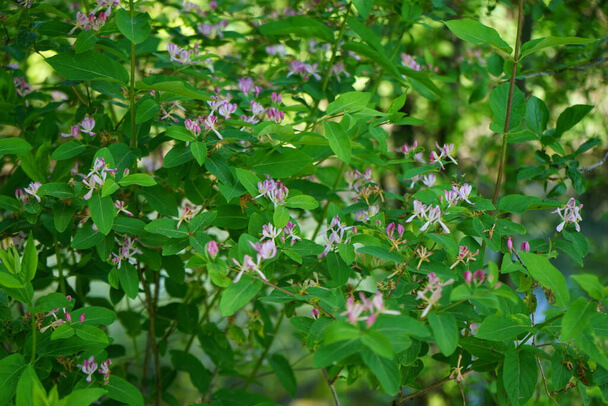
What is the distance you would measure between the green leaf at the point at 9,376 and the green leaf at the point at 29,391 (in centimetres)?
7

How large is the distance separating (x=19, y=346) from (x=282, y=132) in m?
0.65

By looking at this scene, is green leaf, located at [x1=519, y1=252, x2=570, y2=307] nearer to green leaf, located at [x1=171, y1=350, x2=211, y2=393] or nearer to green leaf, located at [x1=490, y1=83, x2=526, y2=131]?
green leaf, located at [x1=490, y1=83, x2=526, y2=131]

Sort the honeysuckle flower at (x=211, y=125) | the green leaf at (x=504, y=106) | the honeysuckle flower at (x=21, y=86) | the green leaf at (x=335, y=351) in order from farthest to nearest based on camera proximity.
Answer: the honeysuckle flower at (x=21, y=86) → the green leaf at (x=504, y=106) → the honeysuckle flower at (x=211, y=125) → the green leaf at (x=335, y=351)

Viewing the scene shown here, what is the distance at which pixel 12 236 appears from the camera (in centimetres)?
135

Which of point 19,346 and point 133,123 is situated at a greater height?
point 133,123

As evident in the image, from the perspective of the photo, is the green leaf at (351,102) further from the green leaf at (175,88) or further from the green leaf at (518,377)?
the green leaf at (518,377)

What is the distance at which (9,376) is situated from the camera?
1.01m

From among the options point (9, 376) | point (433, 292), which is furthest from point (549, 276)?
point (9, 376)

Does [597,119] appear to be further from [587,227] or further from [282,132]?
[282,132]

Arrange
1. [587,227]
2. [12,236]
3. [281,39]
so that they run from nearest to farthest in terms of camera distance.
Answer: [12,236] → [281,39] → [587,227]

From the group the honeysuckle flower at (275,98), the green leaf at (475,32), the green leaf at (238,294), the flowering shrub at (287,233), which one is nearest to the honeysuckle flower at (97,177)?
the flowering shrub at (287,233)

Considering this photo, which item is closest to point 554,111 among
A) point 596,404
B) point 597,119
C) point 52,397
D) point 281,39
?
point 597,119

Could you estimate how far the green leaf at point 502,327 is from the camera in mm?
957

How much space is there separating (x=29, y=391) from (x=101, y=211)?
0.98 feet
